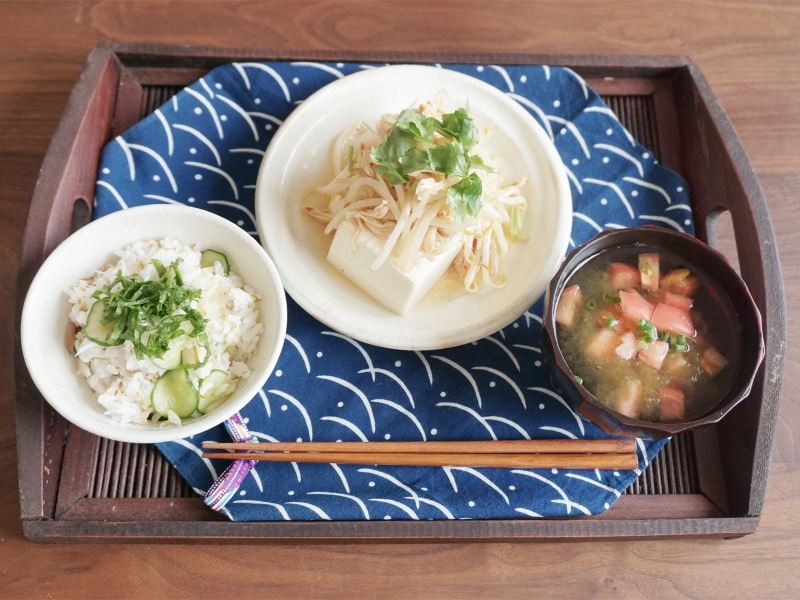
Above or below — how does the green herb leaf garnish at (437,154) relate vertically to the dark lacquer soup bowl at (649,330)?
above

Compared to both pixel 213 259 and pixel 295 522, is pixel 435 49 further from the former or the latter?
pixel 295 522

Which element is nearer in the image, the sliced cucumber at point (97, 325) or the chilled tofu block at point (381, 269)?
the sliced cucumber at point (97, 325)

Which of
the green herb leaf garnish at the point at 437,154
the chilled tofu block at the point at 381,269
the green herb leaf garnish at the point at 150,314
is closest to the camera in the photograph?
the green herb leaf garnish at the point at 150,314

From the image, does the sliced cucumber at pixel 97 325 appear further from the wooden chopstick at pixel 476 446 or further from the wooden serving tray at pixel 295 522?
the wooden chopstick at pixel 476 446

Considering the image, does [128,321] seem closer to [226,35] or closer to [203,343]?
[203,343]

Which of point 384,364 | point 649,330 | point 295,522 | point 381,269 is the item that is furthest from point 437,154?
point 295,522

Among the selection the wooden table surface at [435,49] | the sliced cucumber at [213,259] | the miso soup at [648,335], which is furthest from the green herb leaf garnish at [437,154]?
the wooden table surface at [435,49]

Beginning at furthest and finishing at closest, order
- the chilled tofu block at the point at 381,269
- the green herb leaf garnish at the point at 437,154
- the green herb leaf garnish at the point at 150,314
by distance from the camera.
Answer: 1. the chilled tofu block at the point at 381,269
2. the green herb leaf garnish at the point at 437,154
3. the green herb leaf garnish at the point at 150,314
